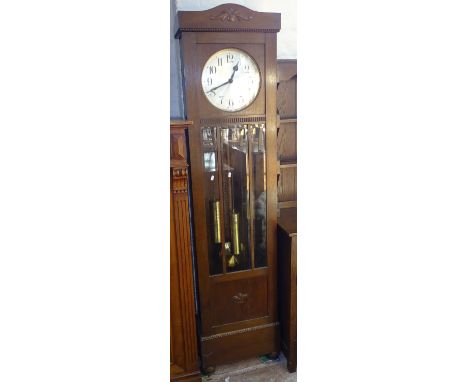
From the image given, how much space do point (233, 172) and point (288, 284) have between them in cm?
45

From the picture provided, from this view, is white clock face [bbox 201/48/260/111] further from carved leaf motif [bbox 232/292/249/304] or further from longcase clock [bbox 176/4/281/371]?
carved leaf motif [bbox 232/292/249/304]

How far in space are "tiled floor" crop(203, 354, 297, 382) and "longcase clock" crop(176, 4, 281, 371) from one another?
0.18ft

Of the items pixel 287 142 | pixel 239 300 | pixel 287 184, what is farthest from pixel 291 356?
pixel 287 142

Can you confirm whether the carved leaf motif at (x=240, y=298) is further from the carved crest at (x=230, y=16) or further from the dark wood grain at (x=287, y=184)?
the carved crest at (x=230, y=16)

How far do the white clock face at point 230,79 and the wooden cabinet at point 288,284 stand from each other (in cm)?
46

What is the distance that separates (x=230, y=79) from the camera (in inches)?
49.5

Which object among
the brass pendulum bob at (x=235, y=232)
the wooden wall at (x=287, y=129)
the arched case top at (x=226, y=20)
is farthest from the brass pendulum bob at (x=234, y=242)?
the arched case top at (x=226, y=20)

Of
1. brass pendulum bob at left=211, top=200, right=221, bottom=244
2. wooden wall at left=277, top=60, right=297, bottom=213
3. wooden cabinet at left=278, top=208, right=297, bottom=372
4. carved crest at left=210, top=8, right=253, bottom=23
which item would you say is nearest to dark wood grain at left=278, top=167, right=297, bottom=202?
wooden wall at left=277, top=60, right=297, bottom=213

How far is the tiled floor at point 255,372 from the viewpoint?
1.44 metres

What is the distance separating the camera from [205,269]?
1.37 meters

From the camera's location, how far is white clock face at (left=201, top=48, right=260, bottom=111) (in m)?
1.24

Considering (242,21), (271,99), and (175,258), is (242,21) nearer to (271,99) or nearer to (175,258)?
(271,99)

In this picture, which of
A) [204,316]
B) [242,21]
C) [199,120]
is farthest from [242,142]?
[204,316]

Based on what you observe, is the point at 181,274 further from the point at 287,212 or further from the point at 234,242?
the point at 287,212
